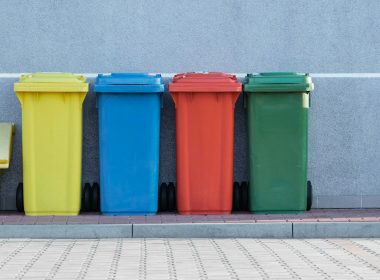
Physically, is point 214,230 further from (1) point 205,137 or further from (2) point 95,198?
(2) point 95,198

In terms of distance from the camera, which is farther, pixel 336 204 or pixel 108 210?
pixel 336 204

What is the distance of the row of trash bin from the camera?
11219mm

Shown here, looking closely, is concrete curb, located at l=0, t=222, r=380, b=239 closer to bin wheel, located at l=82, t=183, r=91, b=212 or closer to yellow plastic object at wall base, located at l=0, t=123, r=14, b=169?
yellow plastic object at wall base, located at l=0, t=123, r=14, b=169

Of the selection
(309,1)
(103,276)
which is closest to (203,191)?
(309,1)

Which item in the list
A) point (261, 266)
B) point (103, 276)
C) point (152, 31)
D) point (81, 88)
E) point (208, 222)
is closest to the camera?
point (103, 276)

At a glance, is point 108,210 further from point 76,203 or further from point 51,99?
point 51,99

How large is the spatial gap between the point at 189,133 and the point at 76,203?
138 cm

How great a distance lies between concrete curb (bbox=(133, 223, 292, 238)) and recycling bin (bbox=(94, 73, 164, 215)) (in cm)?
111

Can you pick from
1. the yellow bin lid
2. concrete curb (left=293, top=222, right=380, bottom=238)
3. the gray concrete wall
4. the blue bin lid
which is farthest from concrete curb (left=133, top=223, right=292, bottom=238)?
the gray concrete wall

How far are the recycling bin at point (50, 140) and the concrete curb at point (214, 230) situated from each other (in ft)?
4.41

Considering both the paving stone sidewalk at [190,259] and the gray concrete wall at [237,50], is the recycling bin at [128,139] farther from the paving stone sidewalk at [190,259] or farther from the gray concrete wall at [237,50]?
the paving stone sidewalk at [190,259]

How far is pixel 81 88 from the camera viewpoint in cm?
1120

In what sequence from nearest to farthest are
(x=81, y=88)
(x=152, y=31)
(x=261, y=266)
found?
1. (x=261, y=266)
2. (x=81, y=88)
3. (x=152, y=31)

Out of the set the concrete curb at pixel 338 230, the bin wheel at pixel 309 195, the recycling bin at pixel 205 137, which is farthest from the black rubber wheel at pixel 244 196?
the concrete curb at pixel 338 230
